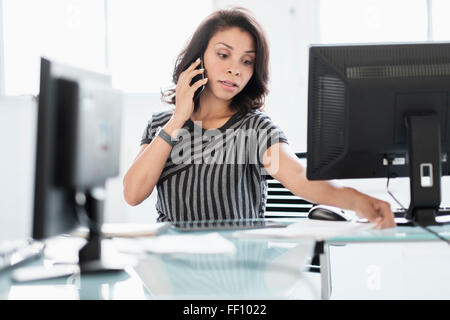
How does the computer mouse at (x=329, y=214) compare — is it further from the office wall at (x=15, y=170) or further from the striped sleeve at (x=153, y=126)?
the office wall at (x=15, y=170)

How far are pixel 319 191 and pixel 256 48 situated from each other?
1.88 ft

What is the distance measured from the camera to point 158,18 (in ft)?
11.3

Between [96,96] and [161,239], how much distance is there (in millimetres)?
377

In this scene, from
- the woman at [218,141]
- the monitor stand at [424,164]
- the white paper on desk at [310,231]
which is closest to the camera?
the white paper on desk at [310,231]

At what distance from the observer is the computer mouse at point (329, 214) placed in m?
1.44

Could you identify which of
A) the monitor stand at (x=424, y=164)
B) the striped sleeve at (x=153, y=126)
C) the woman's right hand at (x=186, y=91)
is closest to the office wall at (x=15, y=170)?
the striped sleeve at (x=153, y=126)

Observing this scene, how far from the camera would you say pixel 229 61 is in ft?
5.68

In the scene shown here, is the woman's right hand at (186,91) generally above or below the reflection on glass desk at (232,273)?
above

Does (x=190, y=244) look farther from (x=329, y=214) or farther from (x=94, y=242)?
(x=329, y=214)

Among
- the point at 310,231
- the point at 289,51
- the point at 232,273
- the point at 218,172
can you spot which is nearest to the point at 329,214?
the point at 310,231

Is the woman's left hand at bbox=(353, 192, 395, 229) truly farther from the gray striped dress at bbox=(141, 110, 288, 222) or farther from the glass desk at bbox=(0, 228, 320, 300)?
the gray striped dress at bbox=(141, 110, 288, 222)

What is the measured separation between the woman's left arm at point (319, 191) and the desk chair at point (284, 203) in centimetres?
44

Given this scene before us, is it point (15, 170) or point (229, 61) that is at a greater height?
point (229, 61)
